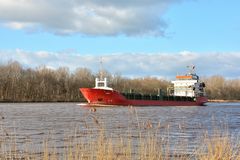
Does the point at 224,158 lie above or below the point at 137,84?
below

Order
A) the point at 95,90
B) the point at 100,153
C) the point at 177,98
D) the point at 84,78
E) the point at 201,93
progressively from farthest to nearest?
the point at 84,78
the point at 201,93
the point at 177,98
the point at 95,90
the point at 100,153

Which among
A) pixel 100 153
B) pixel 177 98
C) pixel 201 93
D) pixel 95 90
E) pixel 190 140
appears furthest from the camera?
pixel 201 93

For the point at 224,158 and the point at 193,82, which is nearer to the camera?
the point at 224,158

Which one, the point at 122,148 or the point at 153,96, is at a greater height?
the point at 153,96

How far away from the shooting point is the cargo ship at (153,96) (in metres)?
62.4

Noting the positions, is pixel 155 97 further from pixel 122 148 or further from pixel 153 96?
pixel 122 148

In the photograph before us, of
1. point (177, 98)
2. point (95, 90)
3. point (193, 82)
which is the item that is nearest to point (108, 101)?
point (95, 90)

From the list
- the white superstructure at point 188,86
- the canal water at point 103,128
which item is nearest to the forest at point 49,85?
the white superstructure at point 188,86

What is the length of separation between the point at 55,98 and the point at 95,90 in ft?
138

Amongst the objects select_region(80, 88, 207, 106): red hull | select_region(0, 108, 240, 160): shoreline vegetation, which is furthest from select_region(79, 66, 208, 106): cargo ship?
select_region(0, 108, 240, 160): shoreline vegetation

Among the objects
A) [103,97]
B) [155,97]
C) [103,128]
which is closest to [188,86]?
[155,97]

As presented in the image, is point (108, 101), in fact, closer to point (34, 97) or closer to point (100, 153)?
A: point (34, 97)

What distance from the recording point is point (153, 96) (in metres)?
75.8

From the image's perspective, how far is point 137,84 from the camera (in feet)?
390
